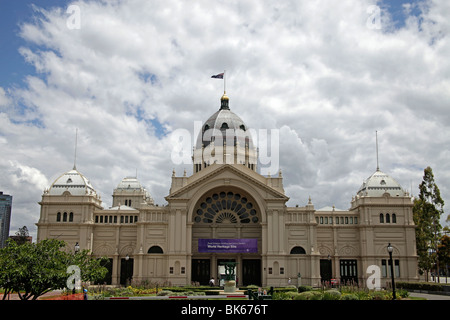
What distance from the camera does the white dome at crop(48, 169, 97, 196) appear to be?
71.4m

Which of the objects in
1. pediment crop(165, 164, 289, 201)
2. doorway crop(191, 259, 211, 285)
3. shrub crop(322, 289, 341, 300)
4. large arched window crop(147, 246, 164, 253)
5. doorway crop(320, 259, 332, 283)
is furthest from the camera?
doorway crop(320, 259, 332, 283)

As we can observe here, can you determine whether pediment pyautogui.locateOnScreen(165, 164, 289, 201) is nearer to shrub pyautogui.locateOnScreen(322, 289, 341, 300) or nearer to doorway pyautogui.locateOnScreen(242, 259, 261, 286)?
doorway pyautogui.locateOnScreen(242, 259, 261, 286)

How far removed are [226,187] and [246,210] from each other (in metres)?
4.72

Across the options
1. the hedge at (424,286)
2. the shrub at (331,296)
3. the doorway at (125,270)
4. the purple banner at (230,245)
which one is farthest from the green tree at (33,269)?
the hedge at (424,286)

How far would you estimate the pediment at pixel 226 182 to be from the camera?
6725 centimetres

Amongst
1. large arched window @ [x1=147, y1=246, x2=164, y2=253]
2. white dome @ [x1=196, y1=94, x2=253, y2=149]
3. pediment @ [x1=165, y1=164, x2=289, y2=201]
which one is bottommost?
large arched window @ [x1=147, y1=246, x2=164, y2=253]

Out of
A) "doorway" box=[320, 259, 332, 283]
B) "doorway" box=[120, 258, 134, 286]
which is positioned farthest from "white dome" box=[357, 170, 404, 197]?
"doorway" box=[120, 258, 134, 286]

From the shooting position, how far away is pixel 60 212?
70062 mm

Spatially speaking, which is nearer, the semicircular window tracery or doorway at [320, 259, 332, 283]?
doorway at [320, 259, 332, 283]

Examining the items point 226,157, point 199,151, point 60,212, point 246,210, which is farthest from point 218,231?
point 60,212

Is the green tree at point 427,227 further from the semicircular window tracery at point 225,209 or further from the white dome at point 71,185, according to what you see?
the white dome at point 71,185

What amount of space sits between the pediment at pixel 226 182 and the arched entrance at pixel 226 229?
1938 mm

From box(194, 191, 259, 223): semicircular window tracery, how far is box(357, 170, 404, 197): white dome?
18.1 metres

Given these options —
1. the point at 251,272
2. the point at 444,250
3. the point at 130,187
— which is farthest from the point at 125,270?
the point at 444,250
